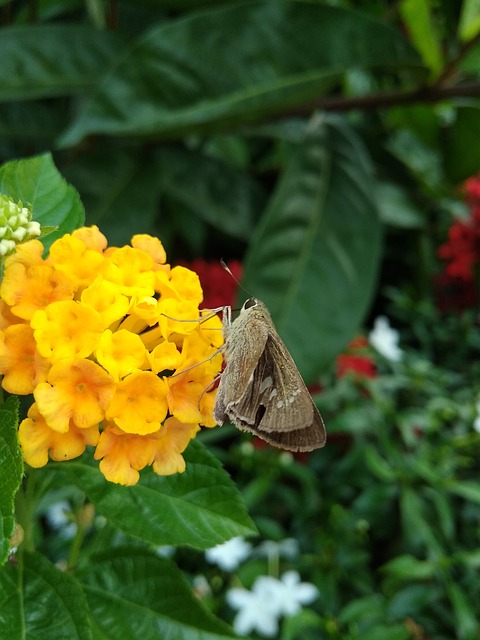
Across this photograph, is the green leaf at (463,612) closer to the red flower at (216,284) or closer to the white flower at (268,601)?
the white flower at (268,601)

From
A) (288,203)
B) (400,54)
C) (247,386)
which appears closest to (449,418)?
(288,203)

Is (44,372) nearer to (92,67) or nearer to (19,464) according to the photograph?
(19,464)

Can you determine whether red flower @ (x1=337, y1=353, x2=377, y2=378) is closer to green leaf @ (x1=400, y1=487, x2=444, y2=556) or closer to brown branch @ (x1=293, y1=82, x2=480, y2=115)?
green leaf @ (x1=400, y1=487, x2=444, y2=556)

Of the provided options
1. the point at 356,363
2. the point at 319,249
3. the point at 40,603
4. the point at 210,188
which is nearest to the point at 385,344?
the point at 356,363

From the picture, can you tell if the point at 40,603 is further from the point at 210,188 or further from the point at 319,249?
the point at 210,188

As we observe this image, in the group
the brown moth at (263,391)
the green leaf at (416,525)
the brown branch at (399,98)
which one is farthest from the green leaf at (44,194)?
the brown branch at (399,98)

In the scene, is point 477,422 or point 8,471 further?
point 477,422
